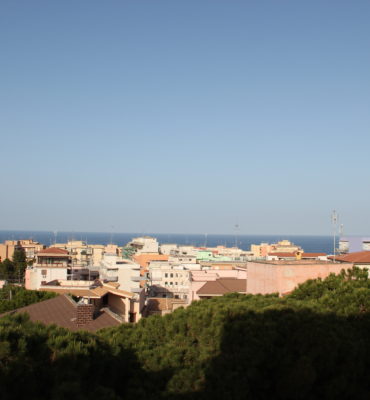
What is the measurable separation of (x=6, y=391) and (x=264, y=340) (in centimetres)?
560

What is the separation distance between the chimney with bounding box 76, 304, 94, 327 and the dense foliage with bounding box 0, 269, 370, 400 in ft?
24.0

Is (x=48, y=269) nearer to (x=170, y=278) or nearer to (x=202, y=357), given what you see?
(x=170, y=278)

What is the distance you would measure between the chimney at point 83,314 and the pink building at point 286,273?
8213 millimetres

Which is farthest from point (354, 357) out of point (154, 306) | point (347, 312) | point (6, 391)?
point (154, 306)

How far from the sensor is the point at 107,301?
30.6 m

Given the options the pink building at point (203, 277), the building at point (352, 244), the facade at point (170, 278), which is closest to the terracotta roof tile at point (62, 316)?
the pink building at point (203, 277)

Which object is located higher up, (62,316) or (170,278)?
(62,316)

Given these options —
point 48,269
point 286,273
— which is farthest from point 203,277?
point 286,273

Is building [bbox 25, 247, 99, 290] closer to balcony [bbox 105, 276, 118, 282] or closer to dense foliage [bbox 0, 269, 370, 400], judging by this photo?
balcony [bbox 105, 276, 118, 282]

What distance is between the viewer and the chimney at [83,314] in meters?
19.5

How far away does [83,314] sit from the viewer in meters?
19.6

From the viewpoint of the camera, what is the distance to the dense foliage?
27.9ft

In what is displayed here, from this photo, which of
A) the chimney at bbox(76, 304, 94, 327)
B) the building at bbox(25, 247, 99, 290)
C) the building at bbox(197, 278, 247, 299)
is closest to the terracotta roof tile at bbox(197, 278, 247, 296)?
the building at bbox(197, 278, 247, 299)

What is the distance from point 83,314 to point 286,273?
9144 mm
